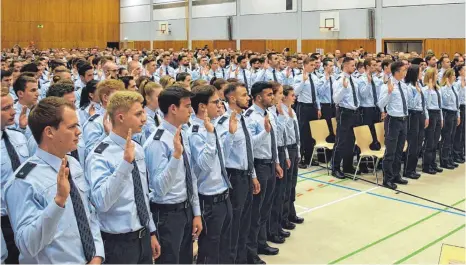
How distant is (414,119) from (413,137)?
331 millimetres

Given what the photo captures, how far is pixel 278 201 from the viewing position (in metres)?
5.82

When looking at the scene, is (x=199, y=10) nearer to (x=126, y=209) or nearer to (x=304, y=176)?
(x=304, y=176)

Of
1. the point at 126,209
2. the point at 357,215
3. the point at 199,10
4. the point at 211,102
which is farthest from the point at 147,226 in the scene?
the point at 199,10

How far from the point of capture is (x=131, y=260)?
122 inches

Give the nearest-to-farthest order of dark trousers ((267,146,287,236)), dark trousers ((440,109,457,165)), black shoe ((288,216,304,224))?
dark trousers ((267,146,287,236)) → black shoe ((288,216,304,224)) → dark trousers ((440,109,457,165))

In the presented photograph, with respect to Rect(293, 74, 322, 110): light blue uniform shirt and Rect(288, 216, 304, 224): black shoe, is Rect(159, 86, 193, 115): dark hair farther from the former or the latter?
Rect(293, 74, 322, 110): light blue uniform shirt

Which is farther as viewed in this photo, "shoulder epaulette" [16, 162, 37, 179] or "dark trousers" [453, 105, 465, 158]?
"dark trousers" [453, 105, 465, 158]

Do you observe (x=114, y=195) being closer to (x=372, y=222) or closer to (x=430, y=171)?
(x=372, y=222)

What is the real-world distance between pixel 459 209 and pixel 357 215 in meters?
1.60

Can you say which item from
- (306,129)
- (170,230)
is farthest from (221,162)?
(306,129)

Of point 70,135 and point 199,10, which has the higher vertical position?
point 199,10

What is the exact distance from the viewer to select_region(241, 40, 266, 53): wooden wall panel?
936 inches

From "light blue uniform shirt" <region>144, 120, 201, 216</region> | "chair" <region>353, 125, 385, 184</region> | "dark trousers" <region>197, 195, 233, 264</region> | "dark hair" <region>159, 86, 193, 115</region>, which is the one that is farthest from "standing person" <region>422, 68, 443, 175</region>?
"light blue uniform shirt" <region>144, 120, 201, 216</region>

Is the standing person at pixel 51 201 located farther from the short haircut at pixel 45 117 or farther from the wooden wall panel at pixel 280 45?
the wooden wall panel at pixel 280 45
